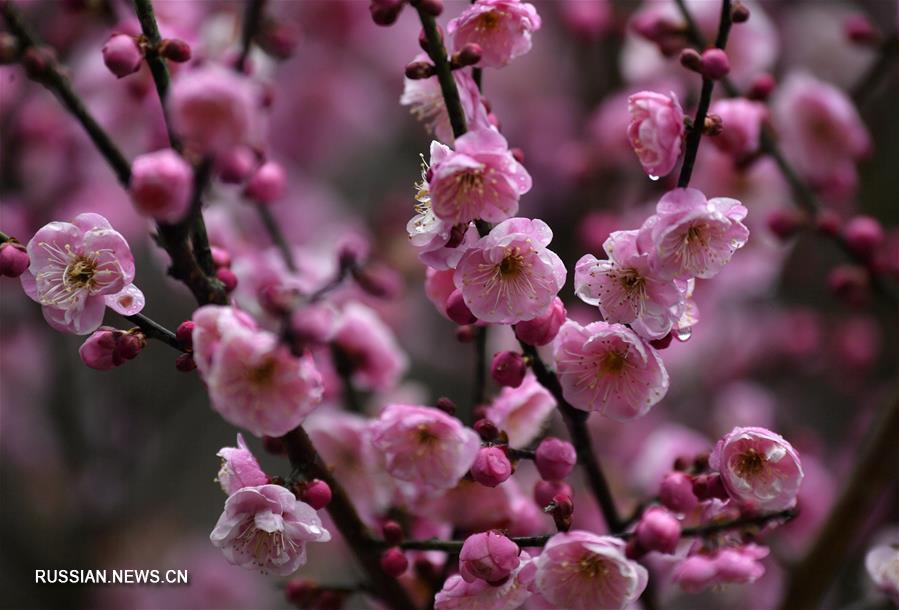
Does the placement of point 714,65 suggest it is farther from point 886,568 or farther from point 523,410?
point 886,568

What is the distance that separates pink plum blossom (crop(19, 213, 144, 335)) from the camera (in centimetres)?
75

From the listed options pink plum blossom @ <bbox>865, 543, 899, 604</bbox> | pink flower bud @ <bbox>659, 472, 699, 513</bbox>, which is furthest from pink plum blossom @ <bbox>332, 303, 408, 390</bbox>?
pink plum blossom @ <bbox>865, 543, 899, 604</bbox>

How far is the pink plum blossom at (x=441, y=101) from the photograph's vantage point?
29.4 inches

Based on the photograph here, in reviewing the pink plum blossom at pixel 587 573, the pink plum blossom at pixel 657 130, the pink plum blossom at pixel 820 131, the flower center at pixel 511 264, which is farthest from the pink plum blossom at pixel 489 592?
the pink plum blossom at pixel 820 131

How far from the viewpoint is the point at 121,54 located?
728mm

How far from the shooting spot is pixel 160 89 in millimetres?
737

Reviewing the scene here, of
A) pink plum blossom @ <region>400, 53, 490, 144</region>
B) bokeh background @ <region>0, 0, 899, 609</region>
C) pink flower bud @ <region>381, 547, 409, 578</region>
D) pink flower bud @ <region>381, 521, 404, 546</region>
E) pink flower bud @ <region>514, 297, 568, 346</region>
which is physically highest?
pink plum blossom @ <region>400, 53, 490, 144</region>

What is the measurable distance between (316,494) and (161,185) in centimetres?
30

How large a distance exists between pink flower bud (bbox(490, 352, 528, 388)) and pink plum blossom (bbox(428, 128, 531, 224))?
0.12 meters

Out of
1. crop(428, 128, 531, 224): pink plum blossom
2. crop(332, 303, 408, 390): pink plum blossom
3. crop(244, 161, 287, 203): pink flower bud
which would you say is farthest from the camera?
crop(332, 303, 408, 390): pink plum blossom

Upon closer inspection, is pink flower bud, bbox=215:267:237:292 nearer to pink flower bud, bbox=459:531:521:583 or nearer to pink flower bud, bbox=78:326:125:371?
pink flower bud, bbox=78:326:125:371

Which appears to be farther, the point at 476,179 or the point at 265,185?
the point at 265,185

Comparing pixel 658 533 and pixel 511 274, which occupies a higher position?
pixel 511 274

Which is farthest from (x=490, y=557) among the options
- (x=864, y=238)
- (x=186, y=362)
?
(x=864, y=238)
